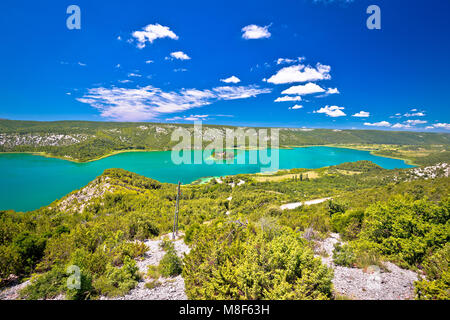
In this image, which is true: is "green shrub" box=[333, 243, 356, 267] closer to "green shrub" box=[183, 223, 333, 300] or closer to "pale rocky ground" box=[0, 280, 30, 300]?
"green shrub" box=[183, 223, 333, 300]

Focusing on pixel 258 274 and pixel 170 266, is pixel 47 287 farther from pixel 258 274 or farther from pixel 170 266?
pixel 258 274

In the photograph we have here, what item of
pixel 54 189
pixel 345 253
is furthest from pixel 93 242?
pixel 54 189

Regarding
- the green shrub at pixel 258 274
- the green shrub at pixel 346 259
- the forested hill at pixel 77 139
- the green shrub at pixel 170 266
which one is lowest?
the green shrub at pixel 170 266

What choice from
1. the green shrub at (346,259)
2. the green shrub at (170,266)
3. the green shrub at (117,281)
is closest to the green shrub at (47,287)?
the green shrub at (117,281)

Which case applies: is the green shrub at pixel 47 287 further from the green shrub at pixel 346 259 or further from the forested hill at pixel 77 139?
the forested hill at pixel 77 139

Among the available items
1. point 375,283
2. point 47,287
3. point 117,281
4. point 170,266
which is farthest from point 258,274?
point 47,287
